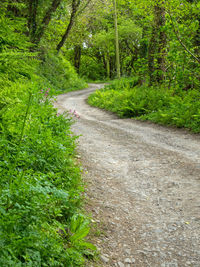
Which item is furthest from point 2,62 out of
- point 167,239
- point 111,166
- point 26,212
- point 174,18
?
point 174,18

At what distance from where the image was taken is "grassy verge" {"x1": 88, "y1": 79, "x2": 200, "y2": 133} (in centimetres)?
946

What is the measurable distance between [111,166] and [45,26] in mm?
15341

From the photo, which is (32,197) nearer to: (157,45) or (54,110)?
(54,110)

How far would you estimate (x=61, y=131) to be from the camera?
5.51 metres

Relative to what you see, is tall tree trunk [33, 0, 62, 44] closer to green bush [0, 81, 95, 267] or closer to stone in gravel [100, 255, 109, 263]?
green bush [0, 81, 95, 267]

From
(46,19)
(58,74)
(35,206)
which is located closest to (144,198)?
(35,206)

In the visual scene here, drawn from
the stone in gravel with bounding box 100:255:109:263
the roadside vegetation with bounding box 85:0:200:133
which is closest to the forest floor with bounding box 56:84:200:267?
the stone in gravel with bounding box 100:255:109:263

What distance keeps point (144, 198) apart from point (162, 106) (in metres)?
7.82

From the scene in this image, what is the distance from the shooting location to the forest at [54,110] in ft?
7.64

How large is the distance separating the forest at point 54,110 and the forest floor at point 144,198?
38 centimetres

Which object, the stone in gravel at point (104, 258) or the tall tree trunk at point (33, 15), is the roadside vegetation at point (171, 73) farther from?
the tall tree trunk at point (33, 15)

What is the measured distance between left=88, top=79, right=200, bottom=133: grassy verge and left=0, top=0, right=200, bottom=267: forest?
4cm

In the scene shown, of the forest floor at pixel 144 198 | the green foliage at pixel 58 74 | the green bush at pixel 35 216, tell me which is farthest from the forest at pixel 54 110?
the forest floor at pixel 144 198

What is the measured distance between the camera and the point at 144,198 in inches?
173
